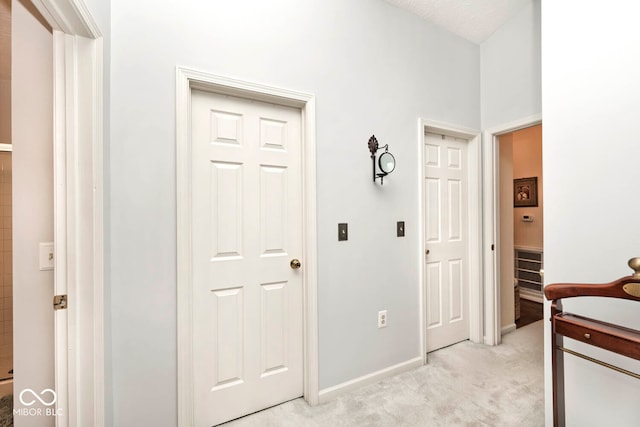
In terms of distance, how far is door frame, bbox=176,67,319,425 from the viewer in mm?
1438

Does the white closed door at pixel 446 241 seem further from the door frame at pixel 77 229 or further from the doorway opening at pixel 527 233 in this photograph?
the door frame at pixel 77 229

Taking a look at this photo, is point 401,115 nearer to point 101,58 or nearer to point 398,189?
point 398,189

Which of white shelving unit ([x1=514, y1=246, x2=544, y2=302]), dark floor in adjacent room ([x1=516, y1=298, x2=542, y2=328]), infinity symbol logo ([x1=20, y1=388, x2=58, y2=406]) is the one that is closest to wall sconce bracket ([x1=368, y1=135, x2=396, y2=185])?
infinity symbol logo ([x1=20, y1=388, x2=58, y2=406])

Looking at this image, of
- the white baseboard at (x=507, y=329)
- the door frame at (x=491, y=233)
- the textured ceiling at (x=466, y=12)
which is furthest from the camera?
the white baseboard at (x=507, y=329)

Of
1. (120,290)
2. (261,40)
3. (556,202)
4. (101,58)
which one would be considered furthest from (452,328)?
(101,58)

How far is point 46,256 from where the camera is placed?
1.16m

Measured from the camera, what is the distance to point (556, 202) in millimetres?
1438

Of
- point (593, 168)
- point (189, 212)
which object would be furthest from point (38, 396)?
point (593, 168)

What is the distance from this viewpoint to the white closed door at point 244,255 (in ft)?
5.15

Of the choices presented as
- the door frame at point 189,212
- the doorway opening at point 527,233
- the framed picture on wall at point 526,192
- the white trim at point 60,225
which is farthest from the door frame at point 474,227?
the white trim at point 60,225

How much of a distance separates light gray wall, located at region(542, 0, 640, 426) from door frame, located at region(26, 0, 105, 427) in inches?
87.6

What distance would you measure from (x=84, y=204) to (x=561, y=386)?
2.21 m

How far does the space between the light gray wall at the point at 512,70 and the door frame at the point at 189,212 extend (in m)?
1.88

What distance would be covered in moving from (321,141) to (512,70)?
6.52 ft
